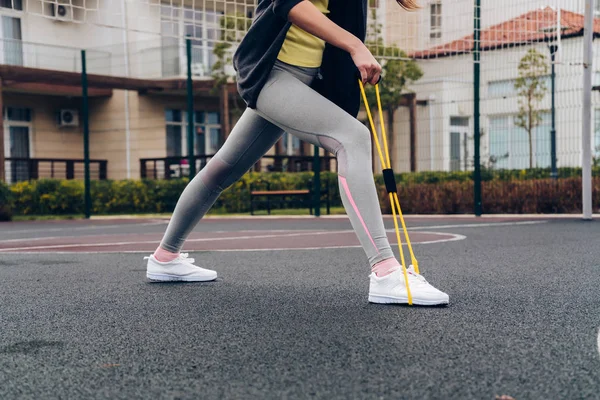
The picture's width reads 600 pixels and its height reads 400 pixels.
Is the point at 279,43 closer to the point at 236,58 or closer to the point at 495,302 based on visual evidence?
the point at 236,58

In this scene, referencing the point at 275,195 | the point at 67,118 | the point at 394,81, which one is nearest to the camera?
the point at 275,195

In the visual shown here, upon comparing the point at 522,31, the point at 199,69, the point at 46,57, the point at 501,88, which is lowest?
the point at 501,88

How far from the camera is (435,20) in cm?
938

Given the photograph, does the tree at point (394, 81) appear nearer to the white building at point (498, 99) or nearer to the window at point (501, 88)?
the white building at point (498, 99)

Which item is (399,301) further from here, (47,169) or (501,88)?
(47,169)

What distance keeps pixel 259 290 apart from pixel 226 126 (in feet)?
55.8

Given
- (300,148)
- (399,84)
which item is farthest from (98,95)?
(399,84)

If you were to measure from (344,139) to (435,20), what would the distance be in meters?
6.84

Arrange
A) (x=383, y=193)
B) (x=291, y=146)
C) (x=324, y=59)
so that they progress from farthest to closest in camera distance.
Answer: (x=291, y=146) < (x=383, y=193) < (x=324, y=59)

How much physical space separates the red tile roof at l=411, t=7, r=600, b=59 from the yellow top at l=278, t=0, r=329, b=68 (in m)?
6.69

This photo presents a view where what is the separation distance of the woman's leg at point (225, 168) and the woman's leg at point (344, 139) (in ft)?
1.05

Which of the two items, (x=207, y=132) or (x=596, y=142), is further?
(x=207, y=132)

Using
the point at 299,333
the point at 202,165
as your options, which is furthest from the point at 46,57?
the point at 299,333

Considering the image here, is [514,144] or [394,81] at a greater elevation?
[394,81]
